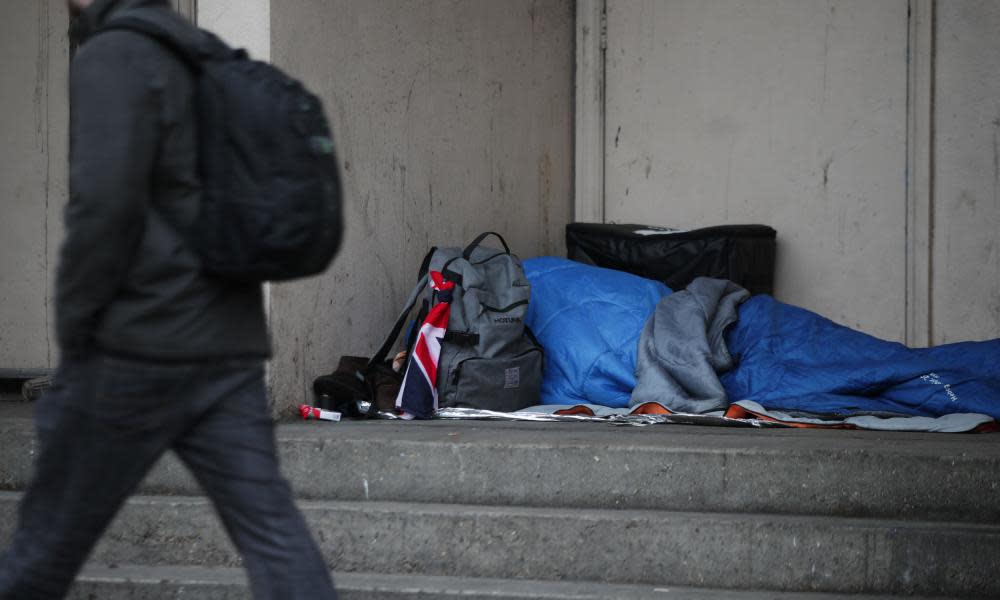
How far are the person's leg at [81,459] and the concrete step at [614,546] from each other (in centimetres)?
143

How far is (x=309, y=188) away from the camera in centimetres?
212

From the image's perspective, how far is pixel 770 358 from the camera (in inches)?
193

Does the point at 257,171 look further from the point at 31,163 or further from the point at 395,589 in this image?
the point at 31,163

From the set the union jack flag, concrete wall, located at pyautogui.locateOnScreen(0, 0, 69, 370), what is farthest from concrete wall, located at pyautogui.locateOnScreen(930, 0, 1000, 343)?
concrete wall, located at pyautogui.locateOnScreen(0, 0, 69, 370)

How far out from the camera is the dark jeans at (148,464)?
6.93 feet

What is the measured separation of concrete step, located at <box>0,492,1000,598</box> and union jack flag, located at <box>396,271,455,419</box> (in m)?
0.85

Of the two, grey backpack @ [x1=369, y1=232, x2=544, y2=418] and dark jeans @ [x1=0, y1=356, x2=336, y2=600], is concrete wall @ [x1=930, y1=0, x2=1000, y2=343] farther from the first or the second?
dark jeans @ [x1=0, y1=356, x2=336, y2=600]

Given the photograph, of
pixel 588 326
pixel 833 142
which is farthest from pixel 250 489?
pixel 833 142

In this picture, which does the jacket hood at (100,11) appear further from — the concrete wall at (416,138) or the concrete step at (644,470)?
the concrete wall at (416,138)

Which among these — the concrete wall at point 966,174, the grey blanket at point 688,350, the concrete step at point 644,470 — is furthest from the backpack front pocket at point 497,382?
the concrete wall at point 966,174

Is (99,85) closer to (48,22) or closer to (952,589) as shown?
(952,589)

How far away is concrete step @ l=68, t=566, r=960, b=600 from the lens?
3.28 m

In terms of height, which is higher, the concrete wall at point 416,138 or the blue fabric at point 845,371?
the concrete wall at point 416,138

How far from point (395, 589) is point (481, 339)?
1501mm
